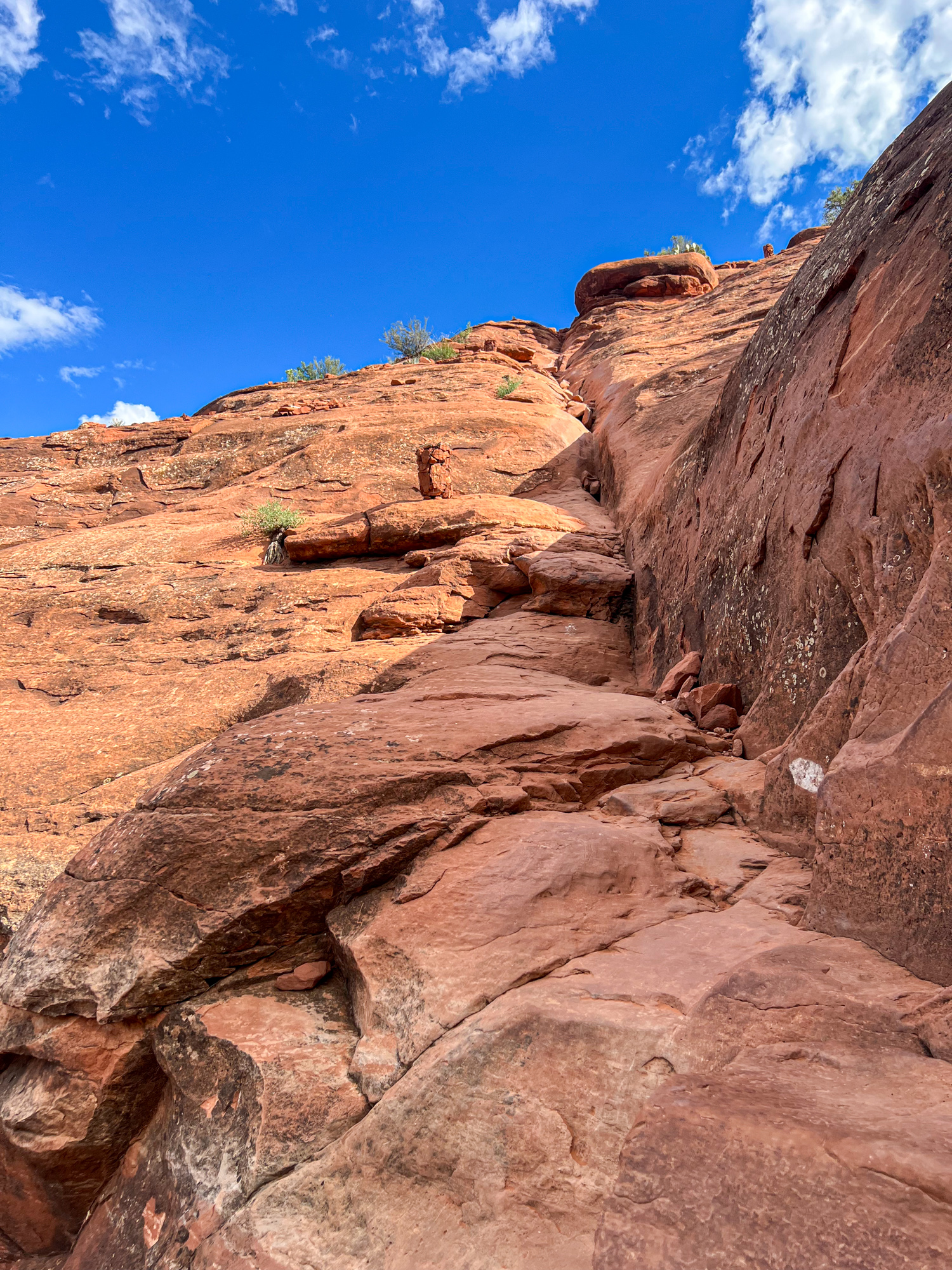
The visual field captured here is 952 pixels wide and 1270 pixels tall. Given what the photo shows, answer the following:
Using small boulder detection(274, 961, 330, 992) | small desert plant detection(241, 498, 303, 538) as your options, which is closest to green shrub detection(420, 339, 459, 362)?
small desert plant detection(241, 498, 303, 538)

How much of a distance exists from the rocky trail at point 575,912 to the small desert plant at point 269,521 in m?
4.30

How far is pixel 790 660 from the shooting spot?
4.29 meters

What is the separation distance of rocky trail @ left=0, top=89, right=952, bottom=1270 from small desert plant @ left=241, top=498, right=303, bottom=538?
169 inches

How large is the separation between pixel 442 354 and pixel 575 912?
2033cm

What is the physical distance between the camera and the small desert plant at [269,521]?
10.6 m

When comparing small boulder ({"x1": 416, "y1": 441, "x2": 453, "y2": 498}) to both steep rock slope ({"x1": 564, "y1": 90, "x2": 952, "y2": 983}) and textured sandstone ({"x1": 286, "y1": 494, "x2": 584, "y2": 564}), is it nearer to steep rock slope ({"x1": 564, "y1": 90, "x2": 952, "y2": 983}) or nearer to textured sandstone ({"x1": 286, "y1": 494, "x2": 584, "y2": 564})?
textured sandstone ({"x1": 286, "y1": 494, "x2": 584, "y2": 564})

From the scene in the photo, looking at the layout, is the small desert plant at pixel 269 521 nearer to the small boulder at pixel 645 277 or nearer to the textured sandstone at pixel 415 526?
the textured sandstone at pixel 415 526

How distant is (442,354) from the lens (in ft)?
68.6

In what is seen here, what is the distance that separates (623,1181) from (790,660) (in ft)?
10.5

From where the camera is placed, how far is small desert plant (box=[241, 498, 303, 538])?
417 inches

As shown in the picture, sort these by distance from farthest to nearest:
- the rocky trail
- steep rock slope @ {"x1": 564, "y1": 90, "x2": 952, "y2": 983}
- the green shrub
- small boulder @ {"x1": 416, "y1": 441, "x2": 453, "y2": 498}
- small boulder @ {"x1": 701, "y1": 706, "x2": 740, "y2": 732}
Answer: the green shrub, small boulder @ {"x1": 416, "y1": 441, "x2": 453, "y2": 498}, small boulder @ {"x1": 701, "y1": 706, "x2": 740, "y2": 732}, steep rock slope @ {"x1": 564, "y1": 90, "x2": 952, "y2": 983}, the rocky trail

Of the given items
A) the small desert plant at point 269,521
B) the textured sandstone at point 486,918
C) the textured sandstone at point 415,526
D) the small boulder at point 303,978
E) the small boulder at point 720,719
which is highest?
the small desert plant at point 269,521

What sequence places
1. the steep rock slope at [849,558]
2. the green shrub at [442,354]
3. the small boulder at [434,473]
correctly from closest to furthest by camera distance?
the steep rock slope at [849,558]
the small boulder at [434,473]
the green shrub at [442,354]

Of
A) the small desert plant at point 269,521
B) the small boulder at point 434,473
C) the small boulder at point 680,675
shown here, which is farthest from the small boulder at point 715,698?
the small desert plant at point 269,521
